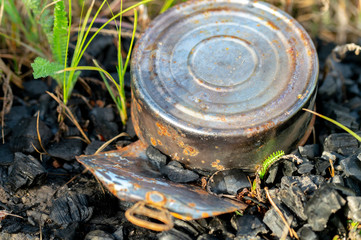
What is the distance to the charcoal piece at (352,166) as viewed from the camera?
239 cm

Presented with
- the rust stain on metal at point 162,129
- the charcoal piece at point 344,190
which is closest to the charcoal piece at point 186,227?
the rust stain on metal at point 162,129

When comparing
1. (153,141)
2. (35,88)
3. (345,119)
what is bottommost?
(345,119)

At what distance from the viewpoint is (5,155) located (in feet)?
9.32

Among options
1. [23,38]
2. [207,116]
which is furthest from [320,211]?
[23,38]

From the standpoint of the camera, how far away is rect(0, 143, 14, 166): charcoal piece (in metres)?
2.79

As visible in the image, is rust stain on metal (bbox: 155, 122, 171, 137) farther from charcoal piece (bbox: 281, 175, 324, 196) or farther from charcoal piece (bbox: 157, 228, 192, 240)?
charcoal piece (bbox: 281, 175, 324, 196)

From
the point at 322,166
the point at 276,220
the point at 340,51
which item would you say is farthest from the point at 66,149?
the point at 340,51

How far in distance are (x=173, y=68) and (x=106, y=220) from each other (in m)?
1.03

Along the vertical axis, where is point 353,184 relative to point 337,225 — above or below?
above

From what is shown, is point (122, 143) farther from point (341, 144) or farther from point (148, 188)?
point (341, 144)

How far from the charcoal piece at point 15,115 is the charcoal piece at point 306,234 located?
2131 mm

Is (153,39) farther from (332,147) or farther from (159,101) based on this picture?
(332,147)

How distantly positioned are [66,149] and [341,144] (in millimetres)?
1873

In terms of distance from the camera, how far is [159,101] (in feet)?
8.18
